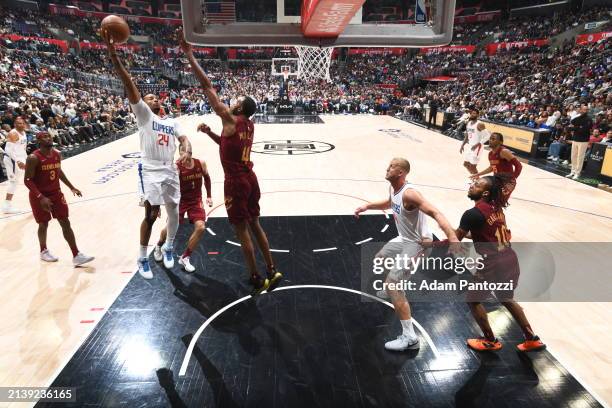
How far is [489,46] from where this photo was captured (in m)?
31.3

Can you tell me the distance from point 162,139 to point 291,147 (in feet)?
31.0

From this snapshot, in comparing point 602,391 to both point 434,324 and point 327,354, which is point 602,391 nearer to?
point 434,324

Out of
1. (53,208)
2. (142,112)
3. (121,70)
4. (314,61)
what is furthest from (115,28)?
(314,61)

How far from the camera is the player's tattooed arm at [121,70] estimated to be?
3400 millimetres

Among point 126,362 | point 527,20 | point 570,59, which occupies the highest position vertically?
point 527,20

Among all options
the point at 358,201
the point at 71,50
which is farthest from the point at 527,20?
the point at 71,50

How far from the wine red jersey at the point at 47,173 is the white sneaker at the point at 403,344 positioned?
431cm

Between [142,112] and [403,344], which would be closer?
[403,344]

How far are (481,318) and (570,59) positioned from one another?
24482mm

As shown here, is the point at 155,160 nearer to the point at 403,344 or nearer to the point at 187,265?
the point at 187,265

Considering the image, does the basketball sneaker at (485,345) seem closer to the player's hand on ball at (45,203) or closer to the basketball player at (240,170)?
the basketball player at (240,170)

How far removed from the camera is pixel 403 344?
3.39m

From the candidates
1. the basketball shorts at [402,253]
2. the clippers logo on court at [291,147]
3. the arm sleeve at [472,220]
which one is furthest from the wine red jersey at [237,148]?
the clippers logo on court at [291,147]

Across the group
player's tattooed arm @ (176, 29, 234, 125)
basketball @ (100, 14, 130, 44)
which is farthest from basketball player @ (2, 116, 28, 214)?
player's tattooed arm @ (176, 29, 234, 125)
